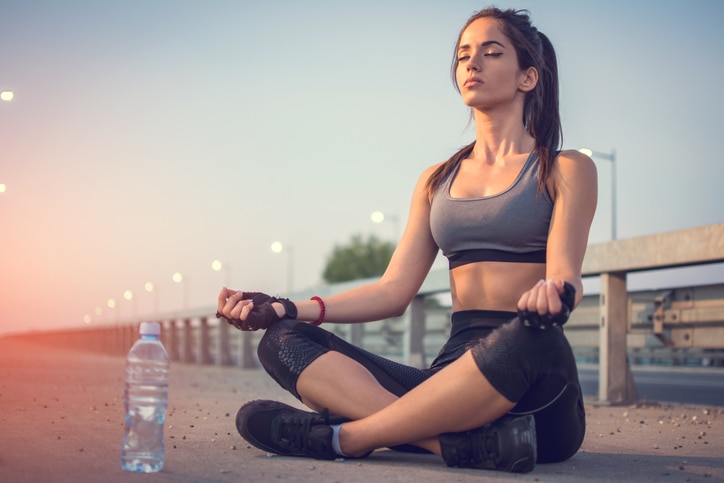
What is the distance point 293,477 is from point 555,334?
1.03m

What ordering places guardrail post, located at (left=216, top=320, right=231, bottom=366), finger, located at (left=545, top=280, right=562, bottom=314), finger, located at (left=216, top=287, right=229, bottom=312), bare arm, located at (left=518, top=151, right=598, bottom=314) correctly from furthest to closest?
1. guardrail post, located at (left=216, top=320, right=231, bottom=366)
2. finger, located at (left=216, top=287, right=229, bottom=312)
3. bare arm, located at (left=518, top=151, right=598, bottom=314)
4. finger, located at (left=545, top=280, right=562, bottom=314)

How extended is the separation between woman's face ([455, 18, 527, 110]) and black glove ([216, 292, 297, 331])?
1.22 metres

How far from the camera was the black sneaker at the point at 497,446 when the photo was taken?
3344 millimetres

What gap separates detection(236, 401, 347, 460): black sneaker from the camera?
3570 millimetres

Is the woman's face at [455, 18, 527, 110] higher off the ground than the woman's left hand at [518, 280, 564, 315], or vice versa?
the woman's face at [455, 18, 527, 110]

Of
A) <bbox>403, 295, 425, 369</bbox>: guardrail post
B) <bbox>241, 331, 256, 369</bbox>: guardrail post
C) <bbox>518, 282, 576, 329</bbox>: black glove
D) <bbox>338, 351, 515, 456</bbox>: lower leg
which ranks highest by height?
<bbox>518, 282, 576, 329</bbox>: black glove

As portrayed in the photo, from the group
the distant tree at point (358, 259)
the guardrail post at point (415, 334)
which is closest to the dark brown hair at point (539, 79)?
the guardrail post at point (415, 334)

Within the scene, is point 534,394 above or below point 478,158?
below

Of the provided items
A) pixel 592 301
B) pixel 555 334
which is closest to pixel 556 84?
pixel 555 334

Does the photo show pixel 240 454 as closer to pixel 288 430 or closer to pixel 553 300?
pixel 288 430

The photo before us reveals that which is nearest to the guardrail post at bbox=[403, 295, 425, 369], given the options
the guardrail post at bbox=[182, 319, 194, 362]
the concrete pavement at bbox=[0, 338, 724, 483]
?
the concrete pavement at bbox=[0, 338, 724, 483]

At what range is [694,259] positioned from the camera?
20.1 ft

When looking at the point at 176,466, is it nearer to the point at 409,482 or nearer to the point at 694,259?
the point at 409,482

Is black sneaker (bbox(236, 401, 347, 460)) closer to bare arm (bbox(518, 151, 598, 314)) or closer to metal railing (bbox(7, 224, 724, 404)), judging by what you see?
bare arm (bbox(518, 151, 598, 314))
